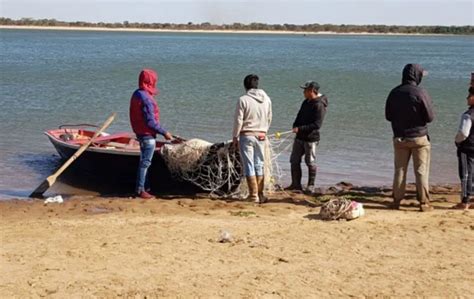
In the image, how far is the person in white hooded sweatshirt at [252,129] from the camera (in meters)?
8.90

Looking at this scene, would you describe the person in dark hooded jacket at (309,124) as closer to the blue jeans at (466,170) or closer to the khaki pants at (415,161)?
the khaki pants at (415,161)

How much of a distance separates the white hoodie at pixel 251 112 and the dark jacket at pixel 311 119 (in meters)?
0.85

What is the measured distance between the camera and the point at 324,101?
9.72 meters

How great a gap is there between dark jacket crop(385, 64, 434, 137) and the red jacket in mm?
2928

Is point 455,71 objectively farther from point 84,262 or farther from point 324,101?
point 84,262

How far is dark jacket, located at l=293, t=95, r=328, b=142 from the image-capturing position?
9625 mm

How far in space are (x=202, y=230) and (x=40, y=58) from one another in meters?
43.4

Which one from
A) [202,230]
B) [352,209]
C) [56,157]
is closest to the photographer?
[202,230]

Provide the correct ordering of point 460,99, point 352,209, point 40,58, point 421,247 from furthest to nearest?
point 40,58
point 460,99
point 352,209
point 421,247

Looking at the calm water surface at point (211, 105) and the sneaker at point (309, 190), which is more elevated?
the sneaker at point (309, 190)

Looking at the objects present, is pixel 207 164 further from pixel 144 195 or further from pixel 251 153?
pixel 251 153

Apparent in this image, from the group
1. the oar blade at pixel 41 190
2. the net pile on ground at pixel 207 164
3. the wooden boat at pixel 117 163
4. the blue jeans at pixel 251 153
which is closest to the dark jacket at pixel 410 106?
the blue jeans at pixel 251 153

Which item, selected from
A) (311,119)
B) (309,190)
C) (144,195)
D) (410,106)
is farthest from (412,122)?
(144,195)

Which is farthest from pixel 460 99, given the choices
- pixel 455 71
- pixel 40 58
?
pixel 40 58
